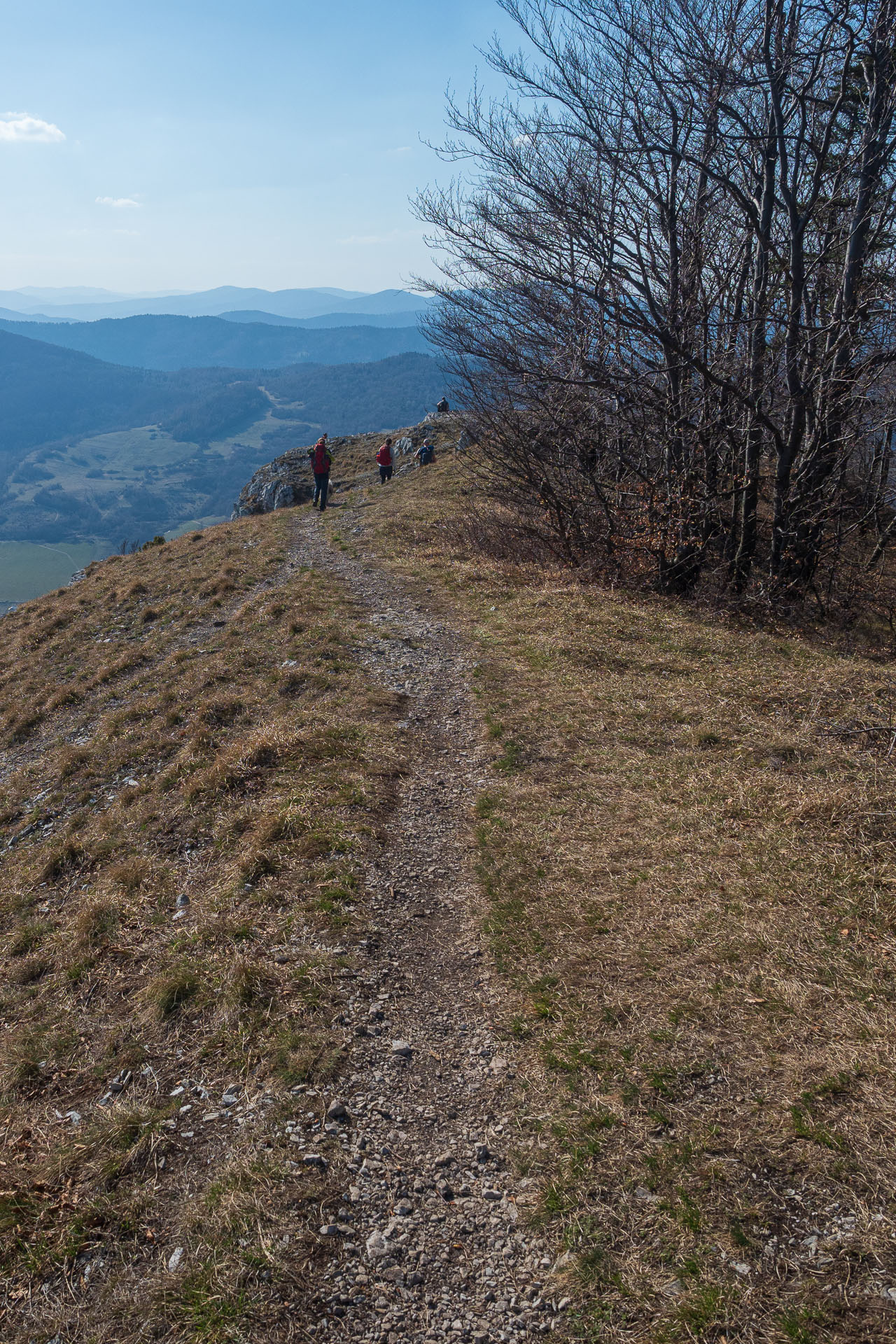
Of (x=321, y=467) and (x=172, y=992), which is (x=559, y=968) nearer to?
(x=172, y=992)

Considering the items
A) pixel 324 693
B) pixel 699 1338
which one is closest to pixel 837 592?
pixel 324 693

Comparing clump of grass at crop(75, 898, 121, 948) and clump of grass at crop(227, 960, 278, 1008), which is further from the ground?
clump of grass at crop(227, 960, 278, 1008)

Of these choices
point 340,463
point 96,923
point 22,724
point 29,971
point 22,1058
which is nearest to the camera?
point 22,1058

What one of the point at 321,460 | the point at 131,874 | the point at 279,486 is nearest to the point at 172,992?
the point at 131,874

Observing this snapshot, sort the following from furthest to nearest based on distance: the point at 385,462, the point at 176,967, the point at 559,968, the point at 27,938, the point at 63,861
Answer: the point at 385,462
the point at 63,861
the point at 27,938
the point at 176,967
the point at 559,968

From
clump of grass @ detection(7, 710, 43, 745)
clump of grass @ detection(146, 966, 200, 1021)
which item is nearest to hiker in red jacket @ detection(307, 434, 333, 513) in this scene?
clump of grass @ detection(7, 710, 43, 745)

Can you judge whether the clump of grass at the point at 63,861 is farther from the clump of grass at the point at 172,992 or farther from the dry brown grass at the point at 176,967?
the clump of grass at the point at 172,992

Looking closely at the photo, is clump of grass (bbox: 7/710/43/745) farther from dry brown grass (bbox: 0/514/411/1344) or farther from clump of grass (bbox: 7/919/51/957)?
clump of grass (bbox: 7/919/51/957)

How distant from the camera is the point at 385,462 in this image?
117 feet

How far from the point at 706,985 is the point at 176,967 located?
4.29 metres

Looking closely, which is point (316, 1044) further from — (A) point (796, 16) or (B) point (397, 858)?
(A) point (796, 16)

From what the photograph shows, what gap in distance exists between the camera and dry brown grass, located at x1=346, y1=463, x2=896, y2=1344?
12.0 feet

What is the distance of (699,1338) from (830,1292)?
2.16 ft

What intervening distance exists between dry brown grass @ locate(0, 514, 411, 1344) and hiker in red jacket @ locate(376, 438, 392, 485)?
2207 centimetres
